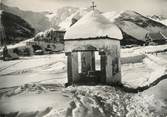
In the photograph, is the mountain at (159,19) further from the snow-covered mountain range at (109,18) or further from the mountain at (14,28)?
the mountain at (14,28)

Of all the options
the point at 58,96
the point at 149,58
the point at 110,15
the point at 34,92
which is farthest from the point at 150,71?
the point at 34,92

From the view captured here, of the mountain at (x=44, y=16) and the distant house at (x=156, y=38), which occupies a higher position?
the mountain at (x=44, y=16)

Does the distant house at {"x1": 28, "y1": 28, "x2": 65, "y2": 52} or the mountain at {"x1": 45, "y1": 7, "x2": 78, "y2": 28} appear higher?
the mountain at {"x1": 45, "y1": 7, "x2": 78, "y2": 28}

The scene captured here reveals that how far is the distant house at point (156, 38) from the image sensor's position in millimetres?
2248

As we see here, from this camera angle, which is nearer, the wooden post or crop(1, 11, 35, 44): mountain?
the wooden post

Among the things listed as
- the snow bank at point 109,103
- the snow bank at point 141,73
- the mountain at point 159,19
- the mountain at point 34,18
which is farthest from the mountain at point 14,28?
the mountain at point 159,19

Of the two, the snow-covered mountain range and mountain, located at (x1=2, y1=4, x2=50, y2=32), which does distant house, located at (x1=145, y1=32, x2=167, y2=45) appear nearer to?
the snow-covered mountain range

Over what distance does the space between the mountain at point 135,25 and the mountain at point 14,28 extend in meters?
0.57

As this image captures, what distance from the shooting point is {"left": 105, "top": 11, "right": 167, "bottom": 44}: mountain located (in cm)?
224

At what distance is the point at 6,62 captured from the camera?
2352 mm

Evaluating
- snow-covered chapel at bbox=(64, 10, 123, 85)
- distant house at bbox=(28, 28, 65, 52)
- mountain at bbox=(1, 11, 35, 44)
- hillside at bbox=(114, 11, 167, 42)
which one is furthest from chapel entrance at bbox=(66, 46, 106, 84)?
mountain at bbox=(1, 11, 35, 44)

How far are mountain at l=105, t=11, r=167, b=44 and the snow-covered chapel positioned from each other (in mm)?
Result: 46

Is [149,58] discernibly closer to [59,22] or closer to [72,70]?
[72,70]

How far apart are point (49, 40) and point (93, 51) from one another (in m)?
0.31
